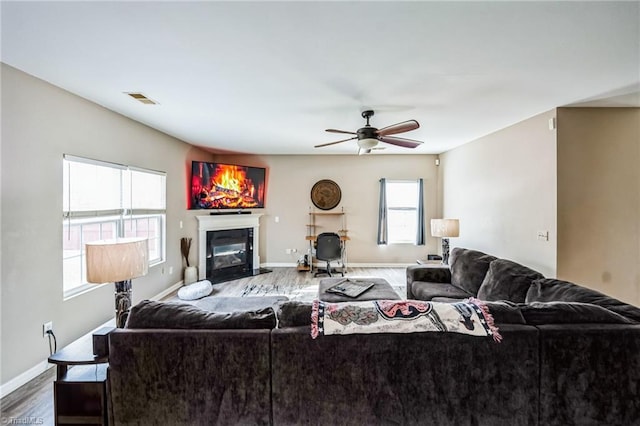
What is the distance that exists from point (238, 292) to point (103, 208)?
234 centimetres

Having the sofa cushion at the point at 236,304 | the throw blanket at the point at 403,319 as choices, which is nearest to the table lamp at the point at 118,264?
the throw blanket at the point at 403,319

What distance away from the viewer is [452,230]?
180 inches

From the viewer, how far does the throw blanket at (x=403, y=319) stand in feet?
5.05

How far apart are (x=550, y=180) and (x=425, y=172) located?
3.24m

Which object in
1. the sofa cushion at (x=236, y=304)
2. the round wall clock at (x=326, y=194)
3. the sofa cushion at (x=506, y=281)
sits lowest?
the sofa cushion at (x=236, y=304)

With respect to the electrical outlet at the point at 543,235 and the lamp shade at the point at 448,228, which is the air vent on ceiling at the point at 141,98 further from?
the electrical outlet at the point at 543,235

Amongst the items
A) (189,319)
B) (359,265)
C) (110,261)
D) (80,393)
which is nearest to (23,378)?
(80,393)

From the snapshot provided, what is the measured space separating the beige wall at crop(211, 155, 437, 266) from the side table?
4.89 m

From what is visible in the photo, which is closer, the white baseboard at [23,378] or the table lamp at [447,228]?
the white baseboard at [23,378]

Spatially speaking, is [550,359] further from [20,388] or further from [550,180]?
[20,388]

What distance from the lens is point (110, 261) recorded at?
71.2 inches

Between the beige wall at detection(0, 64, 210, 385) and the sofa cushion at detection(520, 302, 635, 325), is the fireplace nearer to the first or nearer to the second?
the beige wall at detection(0, 64, 210, 385)

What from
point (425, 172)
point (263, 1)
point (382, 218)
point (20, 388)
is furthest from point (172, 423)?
point (425, 172)

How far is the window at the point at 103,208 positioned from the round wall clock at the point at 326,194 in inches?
125
